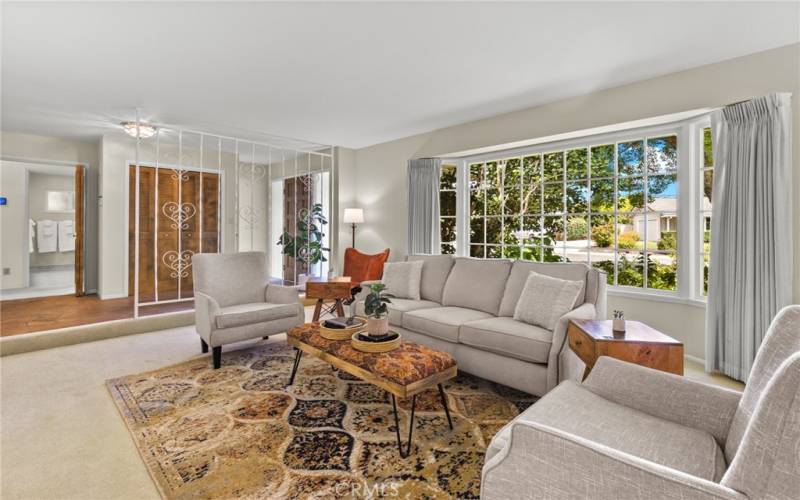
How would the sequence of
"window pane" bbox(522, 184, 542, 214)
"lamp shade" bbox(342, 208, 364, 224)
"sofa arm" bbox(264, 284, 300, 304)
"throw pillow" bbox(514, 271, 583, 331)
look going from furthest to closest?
1. "lamp shade" bbox(342, 208, 364, 224)
2. "window pane" bbox(522, 184, 542, 214)
3. "sofa arm" bbox(264, 284, 300, 304)
4. "throw pillow" bbox(514, 271, 583, 331)

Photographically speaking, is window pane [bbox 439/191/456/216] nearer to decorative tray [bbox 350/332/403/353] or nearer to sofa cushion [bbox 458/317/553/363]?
sofa cushion [bbox 458/317/553/363]

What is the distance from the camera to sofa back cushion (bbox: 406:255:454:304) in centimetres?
380

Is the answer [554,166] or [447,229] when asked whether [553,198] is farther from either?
[447,229]

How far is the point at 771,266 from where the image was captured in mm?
2682

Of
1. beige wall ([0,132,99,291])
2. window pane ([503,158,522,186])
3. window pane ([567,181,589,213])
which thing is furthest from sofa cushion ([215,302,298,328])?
beige wall ([0,132,99,291])

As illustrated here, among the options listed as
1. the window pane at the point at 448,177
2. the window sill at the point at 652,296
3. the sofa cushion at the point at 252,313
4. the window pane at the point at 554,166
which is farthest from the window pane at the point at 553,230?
the sofa cushion at the point at 252,313

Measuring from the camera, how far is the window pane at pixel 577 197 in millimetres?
3953

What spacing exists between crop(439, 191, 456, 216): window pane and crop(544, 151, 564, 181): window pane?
4.10ft

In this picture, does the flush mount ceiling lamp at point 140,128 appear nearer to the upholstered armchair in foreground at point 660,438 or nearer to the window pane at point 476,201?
the window pane at point 476,201

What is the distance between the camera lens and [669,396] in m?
1.44

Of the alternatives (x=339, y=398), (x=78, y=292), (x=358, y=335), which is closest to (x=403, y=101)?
(x=358, y=335)

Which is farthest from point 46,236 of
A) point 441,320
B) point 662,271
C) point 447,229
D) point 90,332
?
point 662,271

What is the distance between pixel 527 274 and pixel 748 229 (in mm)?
1558

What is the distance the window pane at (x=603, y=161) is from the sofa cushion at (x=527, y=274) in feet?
4.54
